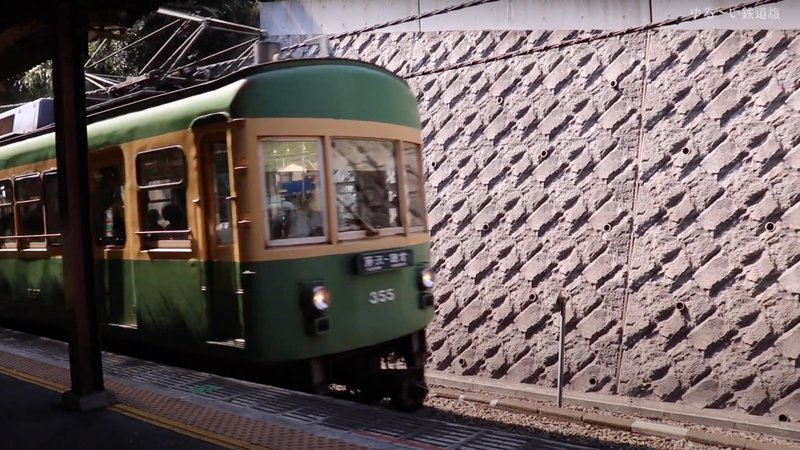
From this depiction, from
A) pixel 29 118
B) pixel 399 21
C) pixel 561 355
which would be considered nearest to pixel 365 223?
pixel 561 355

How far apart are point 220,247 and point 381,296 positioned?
4.33 ft

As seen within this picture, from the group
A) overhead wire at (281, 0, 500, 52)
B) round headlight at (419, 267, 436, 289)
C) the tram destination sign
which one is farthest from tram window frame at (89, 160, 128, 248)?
overhead wire at (281, 0, 500, 52)

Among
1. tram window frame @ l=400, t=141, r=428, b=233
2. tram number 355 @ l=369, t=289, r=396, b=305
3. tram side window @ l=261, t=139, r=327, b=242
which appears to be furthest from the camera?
tram window frame @ l=400, t=141, r=428, b=233

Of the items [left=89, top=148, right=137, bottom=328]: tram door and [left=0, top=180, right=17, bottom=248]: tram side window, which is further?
[left=0, top=180, right=17, bottom=248]: tram side window

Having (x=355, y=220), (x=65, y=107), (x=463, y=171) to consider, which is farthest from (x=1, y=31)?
(x=463, y=171)

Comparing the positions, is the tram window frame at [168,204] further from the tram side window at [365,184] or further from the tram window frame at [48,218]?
the tram window frame at [48,218]

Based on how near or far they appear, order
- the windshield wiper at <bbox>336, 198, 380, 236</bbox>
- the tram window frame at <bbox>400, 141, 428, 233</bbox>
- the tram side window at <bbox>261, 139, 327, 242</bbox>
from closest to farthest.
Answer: the tram side window at <bbox>261, 139, 327, 242</bbox> < the windshield wiper at <bbox>336, 198, 380, 236</bbox> < the tram window frame at <bbox>400, 141, 428, 233</bbox>

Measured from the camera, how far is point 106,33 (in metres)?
5.97

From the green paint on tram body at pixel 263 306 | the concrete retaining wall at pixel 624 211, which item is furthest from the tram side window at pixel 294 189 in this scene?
the concrete retaining wall at pixel 624 211

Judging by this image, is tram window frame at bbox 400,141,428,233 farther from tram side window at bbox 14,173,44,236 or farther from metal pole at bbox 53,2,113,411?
tram side window at bbox 14,173,44,236

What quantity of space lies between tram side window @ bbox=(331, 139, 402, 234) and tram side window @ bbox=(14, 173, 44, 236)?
3909 millimetres

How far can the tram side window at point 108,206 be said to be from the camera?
21.8 ft

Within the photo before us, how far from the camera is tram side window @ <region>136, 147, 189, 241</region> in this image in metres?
5.90

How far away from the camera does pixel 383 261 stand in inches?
236
